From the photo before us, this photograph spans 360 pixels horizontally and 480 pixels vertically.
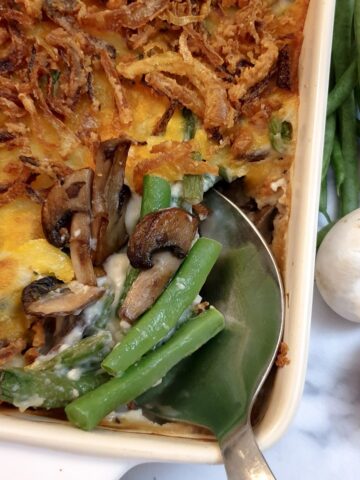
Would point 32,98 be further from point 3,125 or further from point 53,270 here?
point 53,270

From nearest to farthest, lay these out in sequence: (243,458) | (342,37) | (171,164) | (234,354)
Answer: (243,458), (234,354), (171,164), (342,37)

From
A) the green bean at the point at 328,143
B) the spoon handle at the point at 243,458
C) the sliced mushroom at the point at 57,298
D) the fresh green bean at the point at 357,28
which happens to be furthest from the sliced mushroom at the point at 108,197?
the fresh green bean at the point at 357,28

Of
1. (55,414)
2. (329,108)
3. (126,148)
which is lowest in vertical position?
(55,414)

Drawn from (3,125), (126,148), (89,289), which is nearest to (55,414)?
(89,289)

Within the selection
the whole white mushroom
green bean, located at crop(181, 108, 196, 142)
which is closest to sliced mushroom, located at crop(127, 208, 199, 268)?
green bean, located at crop(181, 108, 196, 142)

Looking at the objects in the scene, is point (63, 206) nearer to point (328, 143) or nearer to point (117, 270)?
point (117, 270)

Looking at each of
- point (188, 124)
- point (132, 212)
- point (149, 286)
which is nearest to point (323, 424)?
point (149, 286)

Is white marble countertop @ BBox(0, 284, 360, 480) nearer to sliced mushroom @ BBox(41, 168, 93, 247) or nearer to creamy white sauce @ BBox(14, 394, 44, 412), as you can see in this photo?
creamy white sauce @ BBox(14, 394, 44, 412)
